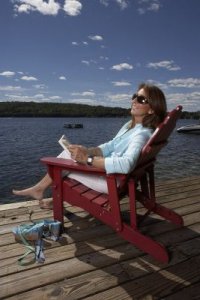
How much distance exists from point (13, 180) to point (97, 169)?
1731 centimetres

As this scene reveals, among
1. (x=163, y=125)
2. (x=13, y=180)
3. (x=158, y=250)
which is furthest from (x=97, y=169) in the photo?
(x=13, y=180)

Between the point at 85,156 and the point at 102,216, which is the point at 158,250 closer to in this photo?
the point at 102,216

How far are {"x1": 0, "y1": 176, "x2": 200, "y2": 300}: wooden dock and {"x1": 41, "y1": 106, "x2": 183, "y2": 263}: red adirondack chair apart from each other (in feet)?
0.62

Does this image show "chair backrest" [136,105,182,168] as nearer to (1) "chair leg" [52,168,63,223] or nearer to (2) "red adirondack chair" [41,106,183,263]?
(2) "red adirondack chair" [41,106,183,263]

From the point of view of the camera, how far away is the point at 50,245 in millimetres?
3553

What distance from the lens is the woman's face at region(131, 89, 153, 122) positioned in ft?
12.0

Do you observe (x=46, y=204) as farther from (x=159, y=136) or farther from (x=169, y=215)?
(x=159, y=136)

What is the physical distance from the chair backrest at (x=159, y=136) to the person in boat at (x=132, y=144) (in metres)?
0.09

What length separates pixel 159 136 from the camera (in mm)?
3287

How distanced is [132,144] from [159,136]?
0.29 metres

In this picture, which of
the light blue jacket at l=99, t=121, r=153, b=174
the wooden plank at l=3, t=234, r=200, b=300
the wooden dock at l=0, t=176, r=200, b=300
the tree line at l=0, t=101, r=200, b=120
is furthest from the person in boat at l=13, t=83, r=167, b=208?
the tree line at l=0, t=101, r=200, b=120

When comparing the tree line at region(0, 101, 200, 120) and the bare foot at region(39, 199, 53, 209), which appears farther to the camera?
the tree line at region(0, 101, 200, 120)

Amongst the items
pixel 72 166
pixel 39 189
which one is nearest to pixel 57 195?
pixel 39 189

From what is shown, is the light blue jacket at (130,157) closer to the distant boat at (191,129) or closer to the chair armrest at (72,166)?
the chair armrest at (72,166)
